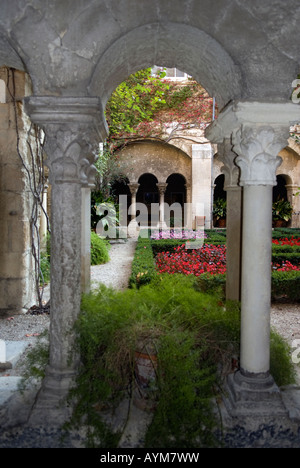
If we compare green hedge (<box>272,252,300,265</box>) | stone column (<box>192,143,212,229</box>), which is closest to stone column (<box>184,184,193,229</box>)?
stone column (<box>192,143,212,229</box>)

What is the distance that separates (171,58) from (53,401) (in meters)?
2.48

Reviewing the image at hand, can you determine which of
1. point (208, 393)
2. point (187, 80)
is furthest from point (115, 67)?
point (187, 80)

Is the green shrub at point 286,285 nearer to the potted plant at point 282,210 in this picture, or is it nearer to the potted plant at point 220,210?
the potted plant at point 220,210

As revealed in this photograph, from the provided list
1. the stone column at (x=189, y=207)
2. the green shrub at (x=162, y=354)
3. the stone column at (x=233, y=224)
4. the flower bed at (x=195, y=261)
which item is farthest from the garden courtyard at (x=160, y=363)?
the stone column at (x=189, y=207)

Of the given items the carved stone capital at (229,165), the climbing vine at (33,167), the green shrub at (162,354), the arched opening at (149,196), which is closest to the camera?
the green shrub at (162,354)

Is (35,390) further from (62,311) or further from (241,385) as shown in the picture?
(241,385)

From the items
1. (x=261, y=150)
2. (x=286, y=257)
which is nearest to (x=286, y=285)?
(x=286, y=257)

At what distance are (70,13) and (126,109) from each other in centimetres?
1067

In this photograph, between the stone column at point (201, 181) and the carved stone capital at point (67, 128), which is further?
the stone column at point (201, 181)

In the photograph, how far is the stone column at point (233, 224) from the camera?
2.64 meters

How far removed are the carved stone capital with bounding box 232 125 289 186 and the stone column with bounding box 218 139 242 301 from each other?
55 centimetres

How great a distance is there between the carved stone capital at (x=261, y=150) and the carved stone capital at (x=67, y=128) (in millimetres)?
906

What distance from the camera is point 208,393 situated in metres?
1.94

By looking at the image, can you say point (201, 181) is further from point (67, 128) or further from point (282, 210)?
point (67, 128)
